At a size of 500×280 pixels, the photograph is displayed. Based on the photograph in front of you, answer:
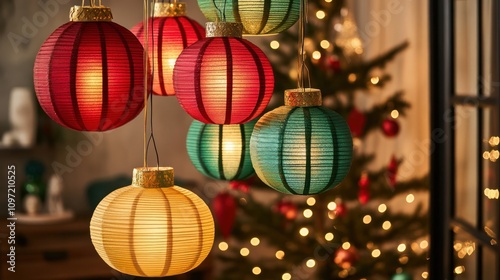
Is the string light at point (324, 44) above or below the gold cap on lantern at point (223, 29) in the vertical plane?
above

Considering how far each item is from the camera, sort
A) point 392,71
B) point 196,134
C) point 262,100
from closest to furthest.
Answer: point 262,100 → point 196,134 → point 392,71

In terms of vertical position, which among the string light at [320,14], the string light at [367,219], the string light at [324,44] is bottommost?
the string light at [367,219]

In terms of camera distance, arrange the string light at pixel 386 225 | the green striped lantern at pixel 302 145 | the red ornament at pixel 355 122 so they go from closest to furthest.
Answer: the green striped lantern at pixel 302 145, the red ornament at pixel 355 122, the string light at pixel 386 225

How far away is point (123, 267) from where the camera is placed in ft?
4.83

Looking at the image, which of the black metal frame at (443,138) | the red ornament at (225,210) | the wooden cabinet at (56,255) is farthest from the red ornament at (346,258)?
the wooden cabinet at (56,255)

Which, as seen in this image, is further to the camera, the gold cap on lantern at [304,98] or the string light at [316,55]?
the string light at [316,55]

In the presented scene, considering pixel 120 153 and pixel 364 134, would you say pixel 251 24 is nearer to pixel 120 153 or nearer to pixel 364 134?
pixel 364 134

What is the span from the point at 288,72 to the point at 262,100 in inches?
104

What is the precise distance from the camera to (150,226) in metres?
1.43

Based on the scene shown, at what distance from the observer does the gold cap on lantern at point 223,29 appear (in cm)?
156

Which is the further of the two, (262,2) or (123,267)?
(262,2)

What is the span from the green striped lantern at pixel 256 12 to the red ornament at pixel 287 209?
8.64 ft

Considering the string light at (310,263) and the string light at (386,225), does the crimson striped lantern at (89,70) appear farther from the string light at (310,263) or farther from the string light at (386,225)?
the string light at (386,225)

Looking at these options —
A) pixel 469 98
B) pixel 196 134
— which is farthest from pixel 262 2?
pixel 469 98
